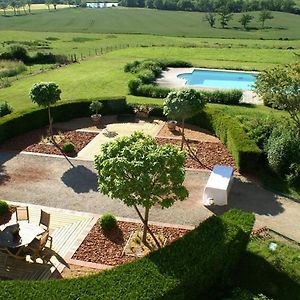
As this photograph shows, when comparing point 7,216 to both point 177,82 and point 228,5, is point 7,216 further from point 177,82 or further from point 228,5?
point 228,5

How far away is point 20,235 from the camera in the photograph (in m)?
13.6

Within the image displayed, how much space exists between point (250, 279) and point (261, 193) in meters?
6.40

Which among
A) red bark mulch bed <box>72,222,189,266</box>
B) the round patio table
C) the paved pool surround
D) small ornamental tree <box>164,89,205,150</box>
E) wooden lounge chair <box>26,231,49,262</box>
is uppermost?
small ornamental tree <box>164,89,205,150</box>

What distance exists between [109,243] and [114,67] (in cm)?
3320

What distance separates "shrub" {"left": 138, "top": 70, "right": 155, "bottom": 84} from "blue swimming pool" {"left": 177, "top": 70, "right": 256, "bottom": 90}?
340 centimetres

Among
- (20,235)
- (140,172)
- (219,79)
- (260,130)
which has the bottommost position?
(219,79)

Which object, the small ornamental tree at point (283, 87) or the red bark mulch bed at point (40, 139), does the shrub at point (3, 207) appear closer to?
the red bark mulch bed at point (40, 139)

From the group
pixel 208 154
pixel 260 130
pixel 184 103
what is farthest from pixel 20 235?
pixel 260 130

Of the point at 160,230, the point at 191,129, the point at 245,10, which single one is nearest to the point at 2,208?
the point at 160,230

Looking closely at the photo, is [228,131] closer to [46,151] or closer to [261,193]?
[261,193]

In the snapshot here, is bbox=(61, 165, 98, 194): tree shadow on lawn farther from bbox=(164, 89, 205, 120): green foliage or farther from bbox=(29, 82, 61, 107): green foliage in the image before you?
bbox=(164, 89, 205, 120): green foliage

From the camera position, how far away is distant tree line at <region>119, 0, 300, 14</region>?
12650 cm

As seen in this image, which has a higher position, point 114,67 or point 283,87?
point 283,87

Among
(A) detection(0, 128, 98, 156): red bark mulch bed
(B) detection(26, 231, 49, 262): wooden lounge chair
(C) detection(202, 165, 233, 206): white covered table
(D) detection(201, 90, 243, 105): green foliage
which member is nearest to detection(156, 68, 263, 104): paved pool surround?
(D) detection(201, 90, 243, 105): green foliage
